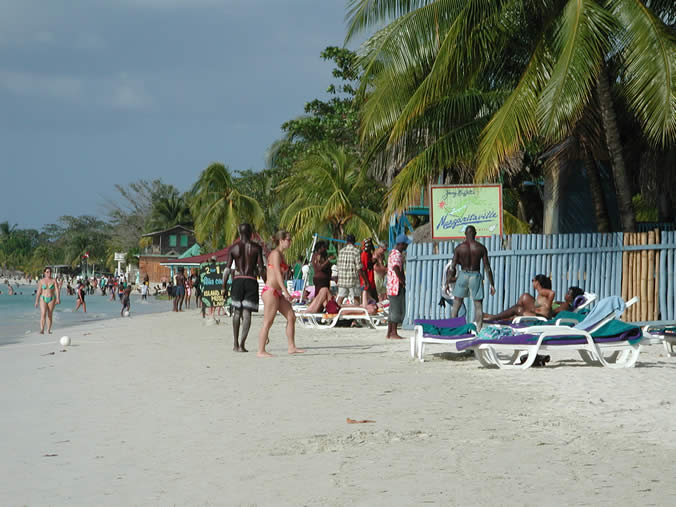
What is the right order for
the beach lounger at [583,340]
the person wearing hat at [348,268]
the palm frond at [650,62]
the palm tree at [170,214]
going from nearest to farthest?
the beach lounger at [583,340], the palm frond at [650,62], the person wearing hat at [348,268], the palm tree at [170,214]

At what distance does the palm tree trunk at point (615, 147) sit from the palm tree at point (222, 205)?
2555 centimetres

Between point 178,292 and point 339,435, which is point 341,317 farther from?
point 178,292

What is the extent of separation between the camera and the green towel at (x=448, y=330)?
10.6 m

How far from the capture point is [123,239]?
9806cm

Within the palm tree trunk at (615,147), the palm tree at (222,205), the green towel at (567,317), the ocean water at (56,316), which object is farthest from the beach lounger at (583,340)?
the palm tree at (222,205)

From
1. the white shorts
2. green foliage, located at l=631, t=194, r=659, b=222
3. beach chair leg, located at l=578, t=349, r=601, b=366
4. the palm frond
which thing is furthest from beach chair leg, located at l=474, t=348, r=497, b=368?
green foliage, located at l=631, t=194, r=659, b=222

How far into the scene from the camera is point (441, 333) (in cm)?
1064

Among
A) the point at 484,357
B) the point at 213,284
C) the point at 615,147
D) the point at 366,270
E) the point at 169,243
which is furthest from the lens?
the point at 169,243

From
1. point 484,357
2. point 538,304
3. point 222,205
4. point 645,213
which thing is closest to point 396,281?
point 538,304

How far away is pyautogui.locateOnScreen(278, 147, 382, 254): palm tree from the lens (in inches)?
1239

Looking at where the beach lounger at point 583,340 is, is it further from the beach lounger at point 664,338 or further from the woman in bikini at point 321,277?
the woman in bikini at point 321,277

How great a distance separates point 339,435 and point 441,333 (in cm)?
492

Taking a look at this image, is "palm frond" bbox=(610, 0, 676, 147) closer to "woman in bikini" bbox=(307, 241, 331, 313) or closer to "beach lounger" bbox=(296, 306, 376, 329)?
"beach lounger" bbox=(296, 306, 376, 329)

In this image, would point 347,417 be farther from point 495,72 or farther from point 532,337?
point 495,72
